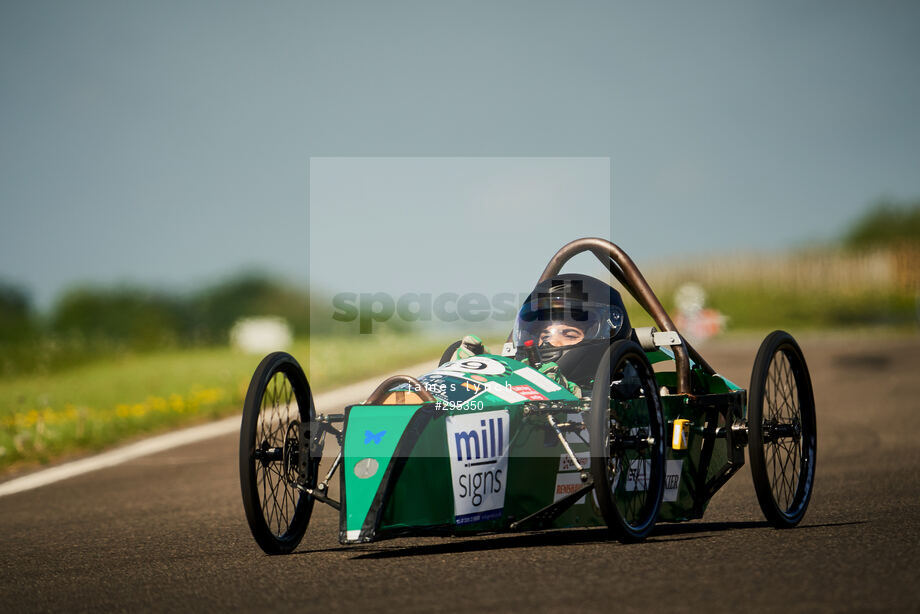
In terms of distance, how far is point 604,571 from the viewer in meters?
5.89

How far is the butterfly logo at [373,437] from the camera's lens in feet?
21.4

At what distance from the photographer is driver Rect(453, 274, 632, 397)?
27.2 feet

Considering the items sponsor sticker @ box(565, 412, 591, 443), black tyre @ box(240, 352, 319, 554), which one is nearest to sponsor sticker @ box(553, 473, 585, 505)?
sponsor sticker @ box(565, 412, 591, 443)

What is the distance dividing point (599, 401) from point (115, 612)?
2895 millimetres

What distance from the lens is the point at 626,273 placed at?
30.1 feet

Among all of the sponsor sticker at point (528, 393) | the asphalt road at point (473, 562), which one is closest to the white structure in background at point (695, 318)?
the asphalt road at point (473, 562)

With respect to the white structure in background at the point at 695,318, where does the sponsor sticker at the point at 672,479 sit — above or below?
below

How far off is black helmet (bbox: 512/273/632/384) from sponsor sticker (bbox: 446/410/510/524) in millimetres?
1570

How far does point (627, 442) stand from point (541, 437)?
1.83 ft

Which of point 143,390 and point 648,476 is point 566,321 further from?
point 143,390

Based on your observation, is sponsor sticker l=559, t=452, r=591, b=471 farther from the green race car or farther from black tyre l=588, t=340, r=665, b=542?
black tyre l=588, t=340, r=665, b=542

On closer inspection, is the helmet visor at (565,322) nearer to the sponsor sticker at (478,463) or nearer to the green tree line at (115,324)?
the sponsor sticker at (478,463)

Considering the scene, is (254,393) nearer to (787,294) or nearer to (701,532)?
(701,532)

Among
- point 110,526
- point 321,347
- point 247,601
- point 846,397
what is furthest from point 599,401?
point 321,347
